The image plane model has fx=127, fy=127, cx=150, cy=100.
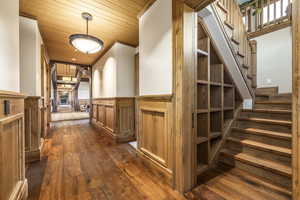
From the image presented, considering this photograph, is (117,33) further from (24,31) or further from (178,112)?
(178,112)

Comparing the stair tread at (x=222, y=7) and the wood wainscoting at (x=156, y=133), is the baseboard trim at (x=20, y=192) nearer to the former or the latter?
the wood wainscoting at (x=156, y=133)

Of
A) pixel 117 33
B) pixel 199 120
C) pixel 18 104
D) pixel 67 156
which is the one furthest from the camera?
pixel 117 33

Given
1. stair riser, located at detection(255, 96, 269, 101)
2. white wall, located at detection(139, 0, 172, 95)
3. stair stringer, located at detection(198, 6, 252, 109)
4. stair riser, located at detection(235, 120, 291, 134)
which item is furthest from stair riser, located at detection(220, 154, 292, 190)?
stair riser, located at detection(255, 96, 269, 101)

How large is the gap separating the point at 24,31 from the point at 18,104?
1790 millimetres

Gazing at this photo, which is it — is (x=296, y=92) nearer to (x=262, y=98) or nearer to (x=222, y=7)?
(x=222, y=7)

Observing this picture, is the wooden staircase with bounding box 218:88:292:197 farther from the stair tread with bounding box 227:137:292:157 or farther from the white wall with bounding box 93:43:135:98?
the white wall with bounding box 93:43:135:98

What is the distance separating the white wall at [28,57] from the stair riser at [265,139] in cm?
365

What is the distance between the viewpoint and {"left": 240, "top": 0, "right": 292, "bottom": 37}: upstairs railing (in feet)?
10.1

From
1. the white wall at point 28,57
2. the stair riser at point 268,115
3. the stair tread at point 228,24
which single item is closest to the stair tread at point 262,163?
the stair riser at point 268,115

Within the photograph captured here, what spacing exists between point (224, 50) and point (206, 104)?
3.42 feet

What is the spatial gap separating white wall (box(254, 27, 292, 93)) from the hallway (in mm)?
3667

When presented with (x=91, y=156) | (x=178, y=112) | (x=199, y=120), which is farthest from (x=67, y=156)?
(x=199, y=120)

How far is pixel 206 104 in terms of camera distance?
187cm

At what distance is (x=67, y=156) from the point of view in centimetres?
230
